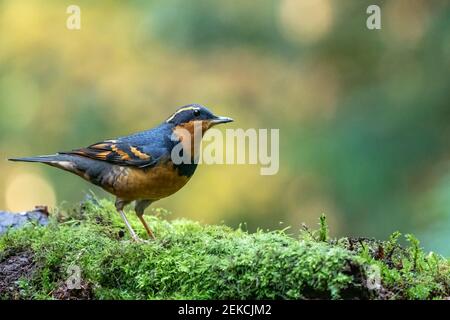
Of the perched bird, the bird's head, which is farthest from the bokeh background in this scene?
the perched bird

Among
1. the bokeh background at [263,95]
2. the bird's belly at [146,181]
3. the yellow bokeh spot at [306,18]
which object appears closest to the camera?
the bird's belly at [146,181]

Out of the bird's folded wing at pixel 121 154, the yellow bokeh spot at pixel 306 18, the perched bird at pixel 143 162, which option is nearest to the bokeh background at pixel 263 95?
the yellow bokeh spot at pixel 306 18

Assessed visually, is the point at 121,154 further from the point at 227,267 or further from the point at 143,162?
the point at 227,267

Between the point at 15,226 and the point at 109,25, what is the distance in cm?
A: 738

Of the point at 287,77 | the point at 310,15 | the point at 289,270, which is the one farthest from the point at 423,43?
the point at 289,270

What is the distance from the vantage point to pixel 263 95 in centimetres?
1188

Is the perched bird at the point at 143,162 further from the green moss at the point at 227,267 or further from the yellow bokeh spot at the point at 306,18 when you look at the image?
the yellow bokeh spot at the point at 306,18

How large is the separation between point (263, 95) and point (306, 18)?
207 cm

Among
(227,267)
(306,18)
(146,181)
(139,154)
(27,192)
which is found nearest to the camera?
(227,267)

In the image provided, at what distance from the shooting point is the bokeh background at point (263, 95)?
8875 millimetres

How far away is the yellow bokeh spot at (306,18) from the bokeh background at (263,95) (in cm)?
2

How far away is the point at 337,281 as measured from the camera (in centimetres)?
371

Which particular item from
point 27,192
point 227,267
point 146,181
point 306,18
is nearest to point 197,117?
point 146,181

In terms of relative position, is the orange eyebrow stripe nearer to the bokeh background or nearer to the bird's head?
the bird's head
